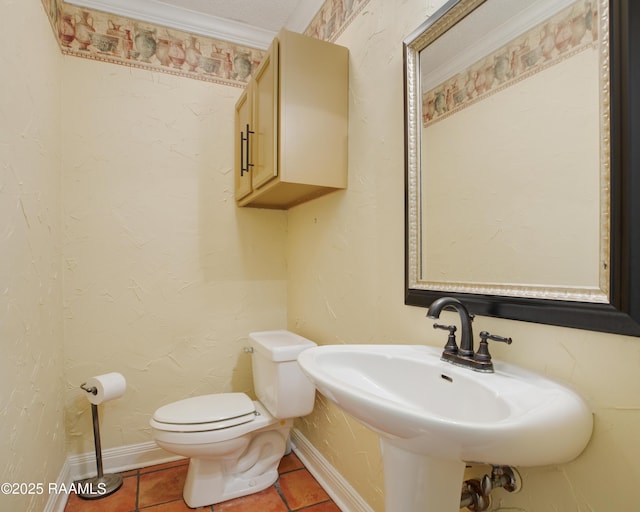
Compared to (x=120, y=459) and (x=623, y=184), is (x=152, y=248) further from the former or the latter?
(x=623, y=184)

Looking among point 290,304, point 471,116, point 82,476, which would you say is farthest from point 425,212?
point 82,476

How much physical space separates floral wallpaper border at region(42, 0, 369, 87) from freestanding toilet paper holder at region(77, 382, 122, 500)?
1668mm

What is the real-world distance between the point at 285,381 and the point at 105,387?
2.68 feet

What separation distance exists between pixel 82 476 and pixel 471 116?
90.3 inches

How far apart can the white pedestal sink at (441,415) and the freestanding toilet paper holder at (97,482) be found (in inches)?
52.6

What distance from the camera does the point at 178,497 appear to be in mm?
1594

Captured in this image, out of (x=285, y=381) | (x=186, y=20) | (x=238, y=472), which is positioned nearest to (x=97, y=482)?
(x=238, y=472)

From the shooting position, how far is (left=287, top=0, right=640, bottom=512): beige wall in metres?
0.66

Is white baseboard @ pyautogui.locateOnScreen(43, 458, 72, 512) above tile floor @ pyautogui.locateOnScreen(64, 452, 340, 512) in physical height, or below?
above

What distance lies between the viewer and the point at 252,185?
1757mm

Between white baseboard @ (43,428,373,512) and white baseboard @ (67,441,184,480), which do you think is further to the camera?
white baseboard @ (67,441,184,480)

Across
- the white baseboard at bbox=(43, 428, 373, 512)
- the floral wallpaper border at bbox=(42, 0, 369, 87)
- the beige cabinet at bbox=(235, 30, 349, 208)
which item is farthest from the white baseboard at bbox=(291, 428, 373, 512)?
the floral wallpaper border at bbox=(42, 0, 369, 87)

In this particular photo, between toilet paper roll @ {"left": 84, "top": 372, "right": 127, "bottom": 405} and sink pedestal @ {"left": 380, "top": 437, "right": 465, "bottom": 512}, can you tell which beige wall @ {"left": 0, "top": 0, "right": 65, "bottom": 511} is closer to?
toilet paper roll @ {"left": 84, "top": 372, "right": 127, "bottom": 405}

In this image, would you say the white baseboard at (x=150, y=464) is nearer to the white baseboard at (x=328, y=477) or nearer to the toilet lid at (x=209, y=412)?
the white baseboard at (x=328, y=477)
